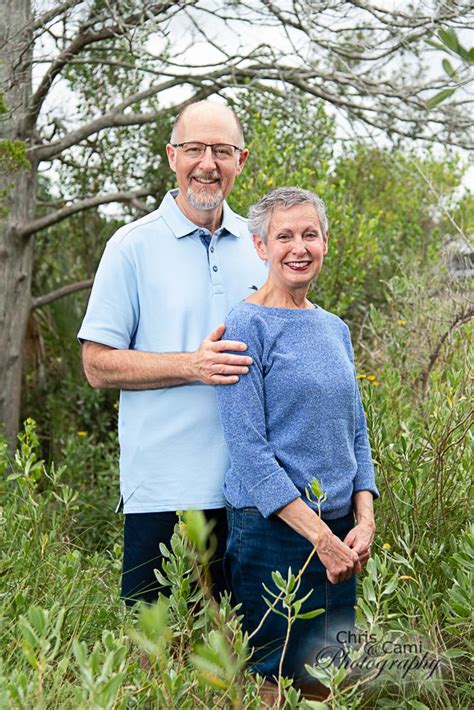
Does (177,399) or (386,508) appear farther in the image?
(386,508)

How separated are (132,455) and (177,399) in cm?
27

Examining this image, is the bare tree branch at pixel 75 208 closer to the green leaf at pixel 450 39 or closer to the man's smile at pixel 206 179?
the man's smile at pixel 206 179

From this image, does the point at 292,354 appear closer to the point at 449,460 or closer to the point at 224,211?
the point at 224,211

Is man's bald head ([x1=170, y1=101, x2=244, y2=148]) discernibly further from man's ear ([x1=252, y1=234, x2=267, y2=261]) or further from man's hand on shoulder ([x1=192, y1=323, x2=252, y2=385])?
man's hand on shoulder ([x1=192, y1=323, x2=252, y2=385])

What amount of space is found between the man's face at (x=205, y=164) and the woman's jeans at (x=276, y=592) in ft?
3.82

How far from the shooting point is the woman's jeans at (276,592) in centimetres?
295

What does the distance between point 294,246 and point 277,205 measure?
0.53 feet

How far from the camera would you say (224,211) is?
11.9 ft

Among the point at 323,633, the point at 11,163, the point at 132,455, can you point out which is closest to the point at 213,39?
the point at 11,163

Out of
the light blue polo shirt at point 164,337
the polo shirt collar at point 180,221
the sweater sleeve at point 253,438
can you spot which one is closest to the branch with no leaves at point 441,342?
the polo shirt collar at point 180,221

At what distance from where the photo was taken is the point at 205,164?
11.2ft

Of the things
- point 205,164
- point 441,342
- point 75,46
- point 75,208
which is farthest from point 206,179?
point 75,208

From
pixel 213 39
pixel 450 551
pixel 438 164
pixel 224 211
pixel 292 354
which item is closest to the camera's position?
pixel 292 354

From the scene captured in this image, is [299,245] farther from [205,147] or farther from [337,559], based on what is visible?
[337,559]
